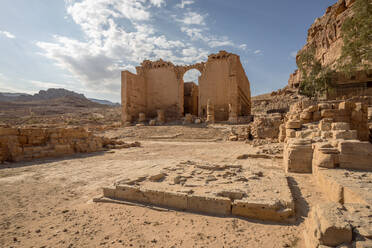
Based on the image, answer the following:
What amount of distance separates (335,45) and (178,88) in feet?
87.5

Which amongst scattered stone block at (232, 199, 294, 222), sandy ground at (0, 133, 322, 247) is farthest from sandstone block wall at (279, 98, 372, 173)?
scattered stone block at (232, 199, 294, 222)

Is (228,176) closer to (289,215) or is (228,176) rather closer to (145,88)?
(289,215)

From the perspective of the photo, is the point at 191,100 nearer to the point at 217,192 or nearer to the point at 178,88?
the point at 178,88

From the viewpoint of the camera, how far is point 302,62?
20891 mm

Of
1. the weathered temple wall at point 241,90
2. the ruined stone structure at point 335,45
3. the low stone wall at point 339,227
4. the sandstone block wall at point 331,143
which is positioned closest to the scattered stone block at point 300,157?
the sandstone block wall at point 331,143

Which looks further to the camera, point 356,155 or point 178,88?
point 178,88

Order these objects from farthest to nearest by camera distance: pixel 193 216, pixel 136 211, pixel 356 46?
1. pixel 356 46
2. pixel 136 211
3. pixel 193 216

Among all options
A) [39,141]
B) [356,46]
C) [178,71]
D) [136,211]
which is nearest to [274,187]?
[136,211]

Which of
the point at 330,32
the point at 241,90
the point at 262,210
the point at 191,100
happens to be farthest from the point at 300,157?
the point at 330,32

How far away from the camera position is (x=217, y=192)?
2.91 meters

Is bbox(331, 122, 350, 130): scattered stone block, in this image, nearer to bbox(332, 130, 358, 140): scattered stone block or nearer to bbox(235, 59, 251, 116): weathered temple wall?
bbox(332, 130, 358, 140): scattered stone block

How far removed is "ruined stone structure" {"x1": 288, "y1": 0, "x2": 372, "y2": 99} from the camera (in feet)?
56.8

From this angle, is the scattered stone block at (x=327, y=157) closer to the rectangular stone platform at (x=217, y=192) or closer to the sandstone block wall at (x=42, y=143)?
the rectangular stone platform at (x=217, y=192)

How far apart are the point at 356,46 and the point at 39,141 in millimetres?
14466
